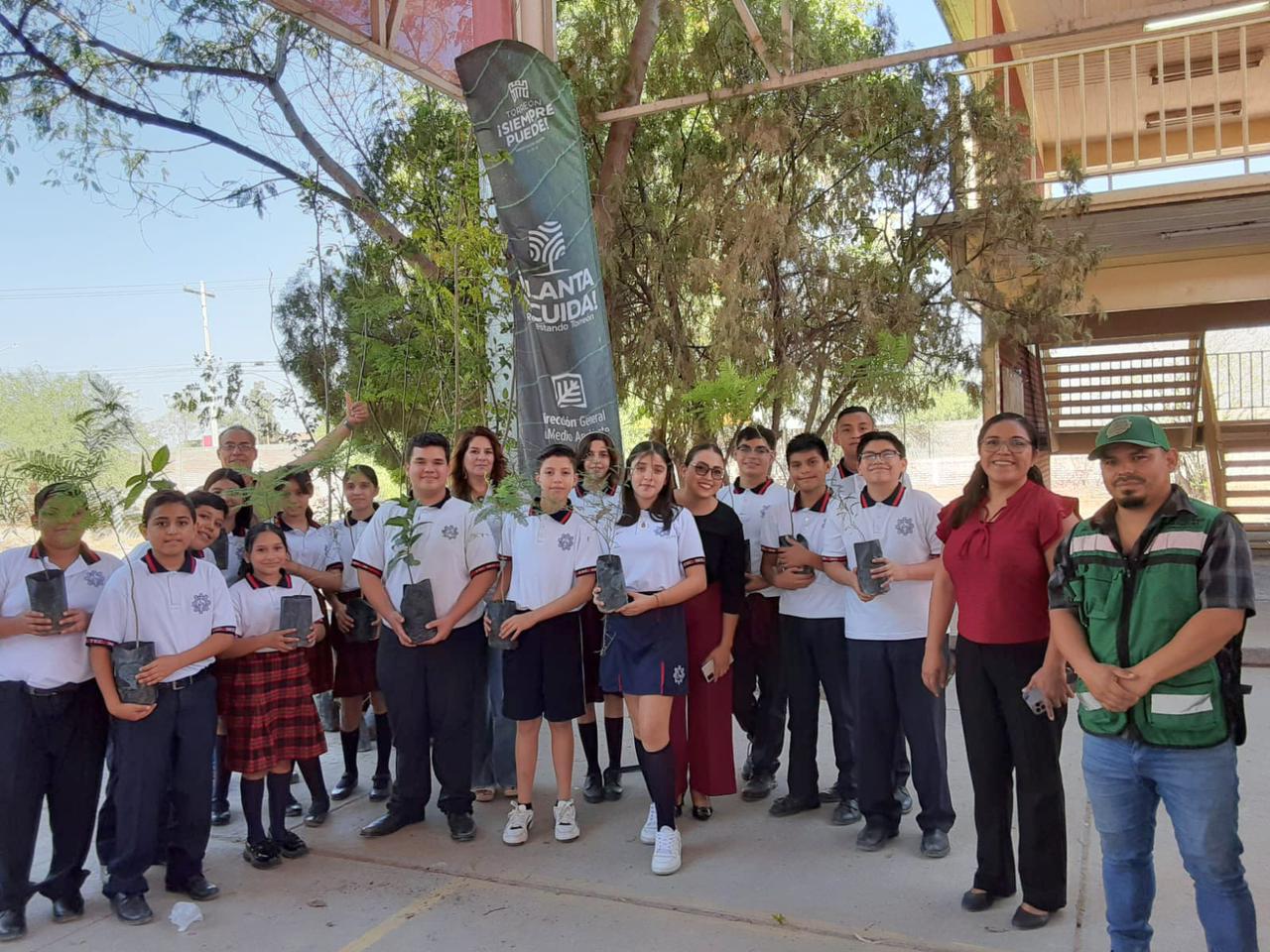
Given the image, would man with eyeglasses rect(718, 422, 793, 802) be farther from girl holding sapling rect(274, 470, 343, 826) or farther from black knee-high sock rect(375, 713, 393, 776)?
girl holding sapling rect(274, 470, 343, 826)

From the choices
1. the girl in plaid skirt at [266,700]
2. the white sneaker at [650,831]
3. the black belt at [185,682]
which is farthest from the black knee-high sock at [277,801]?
the white sneaker at [650,831]

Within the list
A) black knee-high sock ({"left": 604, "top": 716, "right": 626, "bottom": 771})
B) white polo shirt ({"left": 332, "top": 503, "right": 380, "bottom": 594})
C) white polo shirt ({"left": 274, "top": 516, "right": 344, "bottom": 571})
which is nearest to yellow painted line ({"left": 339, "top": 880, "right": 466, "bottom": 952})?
black knee-high sock ({"left": 604, "top": 716, "right": 626, "bottom": 771})

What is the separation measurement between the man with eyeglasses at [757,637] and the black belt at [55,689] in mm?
2667

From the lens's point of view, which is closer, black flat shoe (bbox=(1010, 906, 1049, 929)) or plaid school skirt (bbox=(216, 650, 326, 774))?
black flat shoe (bbox=(1010, 906, 1049, 929))

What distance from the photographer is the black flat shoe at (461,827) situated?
413 centimetres

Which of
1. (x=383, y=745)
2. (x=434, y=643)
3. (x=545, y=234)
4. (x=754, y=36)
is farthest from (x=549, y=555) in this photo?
(x=754, y=36)

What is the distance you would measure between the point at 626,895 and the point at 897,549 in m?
1.68

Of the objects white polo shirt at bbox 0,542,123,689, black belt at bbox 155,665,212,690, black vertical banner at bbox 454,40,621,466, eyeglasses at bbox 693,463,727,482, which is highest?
black vertical banner at bbox 454,40,621,466

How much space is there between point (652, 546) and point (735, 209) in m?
4.17

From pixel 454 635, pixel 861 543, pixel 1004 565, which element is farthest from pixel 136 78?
pixel 1004 565

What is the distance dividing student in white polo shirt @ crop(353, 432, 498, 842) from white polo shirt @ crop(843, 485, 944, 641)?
1.55 meters

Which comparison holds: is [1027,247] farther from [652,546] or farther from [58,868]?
[58,868]

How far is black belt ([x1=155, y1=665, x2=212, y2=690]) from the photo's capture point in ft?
11.5

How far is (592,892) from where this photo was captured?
3.60m
